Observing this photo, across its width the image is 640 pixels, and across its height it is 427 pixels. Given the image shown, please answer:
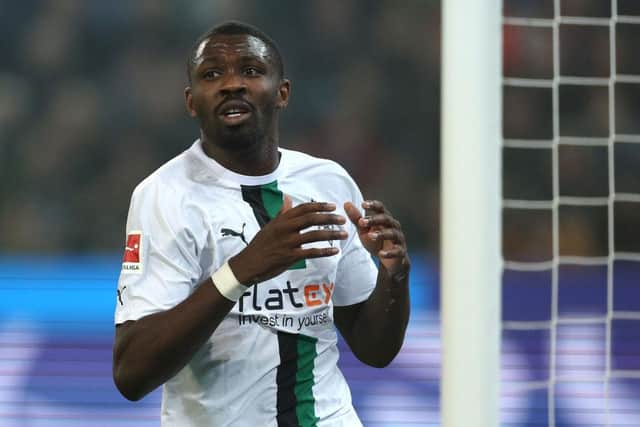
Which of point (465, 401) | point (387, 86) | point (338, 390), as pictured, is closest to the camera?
point (465, 401)

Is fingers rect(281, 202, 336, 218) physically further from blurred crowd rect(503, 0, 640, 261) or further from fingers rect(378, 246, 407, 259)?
blurred crowd rect(503, 0, 640, 261)

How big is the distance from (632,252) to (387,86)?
5.23 ft

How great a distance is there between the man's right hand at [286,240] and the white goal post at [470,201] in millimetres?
282

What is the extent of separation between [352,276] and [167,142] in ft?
10.2

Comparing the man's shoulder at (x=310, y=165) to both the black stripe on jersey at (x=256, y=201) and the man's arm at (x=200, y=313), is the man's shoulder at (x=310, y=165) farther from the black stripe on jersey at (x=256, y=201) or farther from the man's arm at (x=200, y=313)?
the man's arm at (x=200, y=313)

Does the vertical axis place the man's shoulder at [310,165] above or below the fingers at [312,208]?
above

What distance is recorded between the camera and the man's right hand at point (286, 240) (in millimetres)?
2197

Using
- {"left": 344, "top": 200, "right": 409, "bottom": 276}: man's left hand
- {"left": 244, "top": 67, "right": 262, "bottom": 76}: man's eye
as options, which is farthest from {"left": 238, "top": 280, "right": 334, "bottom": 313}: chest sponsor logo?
{"left": 244, "top": 67, "right": 262, "bottom": 76}: man's eye

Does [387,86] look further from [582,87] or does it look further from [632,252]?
[632,252]

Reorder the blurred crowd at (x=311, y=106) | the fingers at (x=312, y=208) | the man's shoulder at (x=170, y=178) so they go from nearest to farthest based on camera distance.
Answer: the fingers at (x=312, y=208) → the man's shoulder at (x=170, y=178) → the blurred crowd at (x=311, y=106)

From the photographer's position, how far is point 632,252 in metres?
5.03

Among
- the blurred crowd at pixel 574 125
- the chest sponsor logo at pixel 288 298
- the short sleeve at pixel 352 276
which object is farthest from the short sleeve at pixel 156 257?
the blurred crowd at pixel 574 125

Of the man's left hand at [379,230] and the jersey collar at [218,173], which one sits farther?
the jersey collar at [218,173]

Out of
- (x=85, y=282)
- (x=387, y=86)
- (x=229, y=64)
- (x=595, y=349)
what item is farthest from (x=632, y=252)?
(x=229, y=64)
